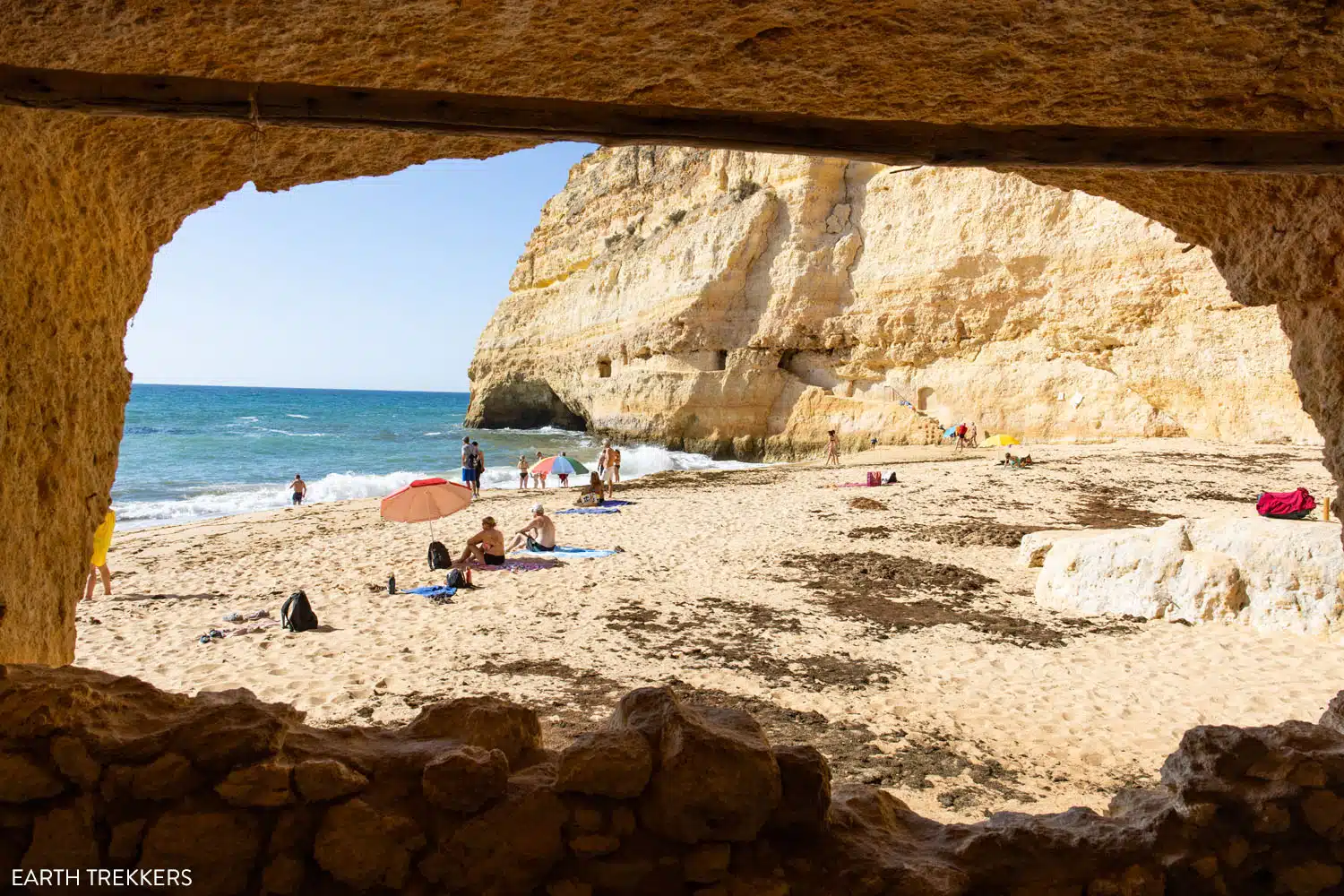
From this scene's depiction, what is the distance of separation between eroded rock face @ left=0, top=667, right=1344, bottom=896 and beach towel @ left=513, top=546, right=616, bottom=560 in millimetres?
8121

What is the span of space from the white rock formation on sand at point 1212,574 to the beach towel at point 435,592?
6.40 m

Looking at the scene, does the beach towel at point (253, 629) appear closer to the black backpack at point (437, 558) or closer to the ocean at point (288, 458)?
the black backpack at point (437, 558)

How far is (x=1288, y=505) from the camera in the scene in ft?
23.5

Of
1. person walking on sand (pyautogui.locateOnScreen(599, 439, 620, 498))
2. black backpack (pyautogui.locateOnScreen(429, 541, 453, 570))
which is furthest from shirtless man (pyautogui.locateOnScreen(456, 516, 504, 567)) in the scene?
person walking on sand (pyautogui.locateOnScreen(599, 439, 620, 498))

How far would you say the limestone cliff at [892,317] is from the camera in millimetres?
21297

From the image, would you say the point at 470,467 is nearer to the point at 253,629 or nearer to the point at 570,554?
the point at 570,554

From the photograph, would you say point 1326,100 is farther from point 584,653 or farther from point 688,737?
point 584,653

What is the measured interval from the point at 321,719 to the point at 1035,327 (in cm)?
2371

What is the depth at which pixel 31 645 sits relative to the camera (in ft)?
9.73

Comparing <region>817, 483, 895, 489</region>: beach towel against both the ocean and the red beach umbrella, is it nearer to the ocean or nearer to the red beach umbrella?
the ocean

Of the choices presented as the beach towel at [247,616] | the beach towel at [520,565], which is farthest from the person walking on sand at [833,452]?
the beach towel at [247,616]

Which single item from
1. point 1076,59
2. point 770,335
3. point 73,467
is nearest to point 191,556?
point 73,467

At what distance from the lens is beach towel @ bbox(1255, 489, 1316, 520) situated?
7.14 m

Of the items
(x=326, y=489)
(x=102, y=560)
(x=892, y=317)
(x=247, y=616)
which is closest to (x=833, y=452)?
(x=892, y=317)
